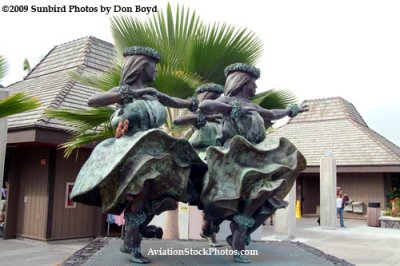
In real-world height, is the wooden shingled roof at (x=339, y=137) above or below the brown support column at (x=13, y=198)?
above

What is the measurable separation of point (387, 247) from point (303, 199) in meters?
10.6

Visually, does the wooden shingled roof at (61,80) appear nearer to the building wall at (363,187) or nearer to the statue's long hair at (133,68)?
the statue's long hair at (133,68)

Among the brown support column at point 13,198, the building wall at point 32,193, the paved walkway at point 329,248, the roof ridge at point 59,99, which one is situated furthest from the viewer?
the brown support column at point 13,198

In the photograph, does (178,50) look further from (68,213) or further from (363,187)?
(363,187)

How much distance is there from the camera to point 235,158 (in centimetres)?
368

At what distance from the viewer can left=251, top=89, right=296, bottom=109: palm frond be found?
659 centimetres

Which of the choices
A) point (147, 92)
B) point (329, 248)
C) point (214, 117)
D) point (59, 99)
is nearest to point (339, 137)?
point (329, 248)

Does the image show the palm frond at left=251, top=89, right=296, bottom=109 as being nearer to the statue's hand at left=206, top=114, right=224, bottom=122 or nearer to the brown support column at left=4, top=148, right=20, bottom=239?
the statue's hand at left=206, top=114, right=224, bottom=122

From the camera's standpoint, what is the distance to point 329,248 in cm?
930

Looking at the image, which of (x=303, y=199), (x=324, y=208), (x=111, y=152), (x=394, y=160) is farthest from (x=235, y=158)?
(x=303, y=199)

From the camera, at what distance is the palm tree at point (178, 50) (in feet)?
19.7

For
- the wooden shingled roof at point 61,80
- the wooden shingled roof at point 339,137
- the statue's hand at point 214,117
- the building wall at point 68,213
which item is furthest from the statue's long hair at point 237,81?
the wooden shingled roof at point 339,137

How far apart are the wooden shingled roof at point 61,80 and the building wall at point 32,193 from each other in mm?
962

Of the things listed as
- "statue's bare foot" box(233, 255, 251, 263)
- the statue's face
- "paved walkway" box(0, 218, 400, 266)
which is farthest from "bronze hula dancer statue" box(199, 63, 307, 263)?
"paved walkway" box(0, 218, 400, 266)
